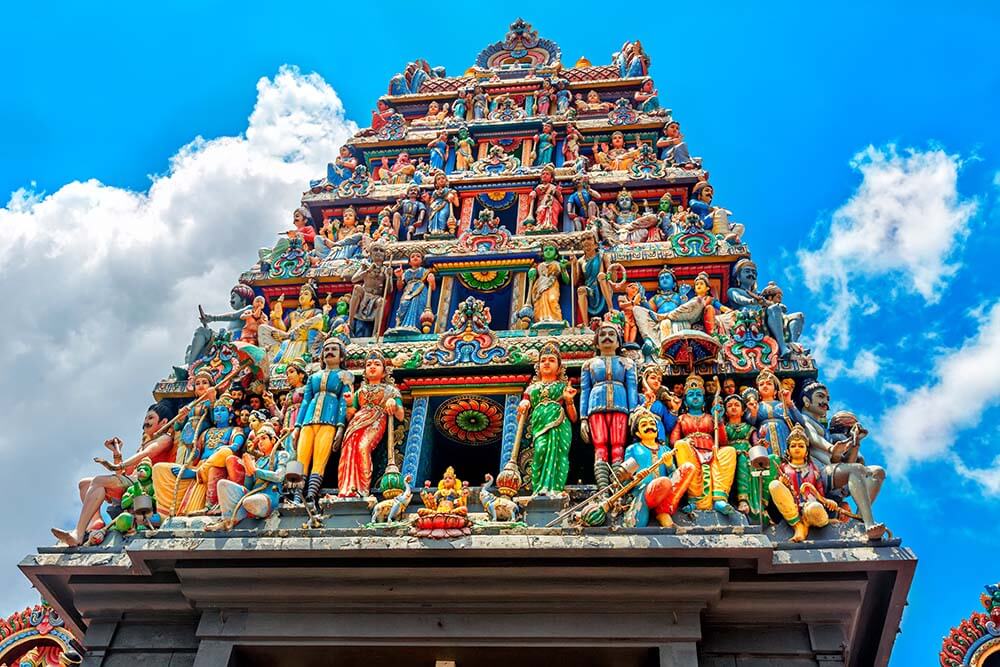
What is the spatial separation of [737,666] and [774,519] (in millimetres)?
2014

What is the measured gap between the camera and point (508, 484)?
43.1 ft

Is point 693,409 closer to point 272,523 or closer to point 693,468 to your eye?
point 693,468

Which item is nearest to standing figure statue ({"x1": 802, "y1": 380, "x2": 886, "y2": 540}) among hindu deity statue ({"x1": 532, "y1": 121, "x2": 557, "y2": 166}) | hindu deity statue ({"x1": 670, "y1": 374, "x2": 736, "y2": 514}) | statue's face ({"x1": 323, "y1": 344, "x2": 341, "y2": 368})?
hindu deity statue ({"x1": 670, "y1": 374, "x2": 736, "y2": 514})

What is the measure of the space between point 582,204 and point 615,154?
298 centimetres

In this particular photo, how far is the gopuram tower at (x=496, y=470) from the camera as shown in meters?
11.6

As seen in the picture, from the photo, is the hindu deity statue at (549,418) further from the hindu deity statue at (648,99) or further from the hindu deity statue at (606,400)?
the hindu deity statue at (648,99)

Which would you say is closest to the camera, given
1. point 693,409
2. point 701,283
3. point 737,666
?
point 737,666

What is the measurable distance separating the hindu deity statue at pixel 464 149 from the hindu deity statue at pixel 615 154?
2.92m

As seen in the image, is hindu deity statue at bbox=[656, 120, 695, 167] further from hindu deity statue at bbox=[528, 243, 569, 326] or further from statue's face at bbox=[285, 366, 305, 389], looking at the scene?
statue's face at bbox=[285, 366, 305, 389]

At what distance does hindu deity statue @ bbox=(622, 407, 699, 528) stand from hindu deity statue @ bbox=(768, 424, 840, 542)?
1156 mm

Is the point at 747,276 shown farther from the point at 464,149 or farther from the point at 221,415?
the point at 221,415

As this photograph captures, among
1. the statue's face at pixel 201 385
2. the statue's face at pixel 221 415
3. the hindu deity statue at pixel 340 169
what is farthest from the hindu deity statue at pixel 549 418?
the hindu deity statue at pixel 340 169

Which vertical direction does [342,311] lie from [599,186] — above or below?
below

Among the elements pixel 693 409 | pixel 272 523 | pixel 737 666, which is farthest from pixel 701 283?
pixel 272 523
